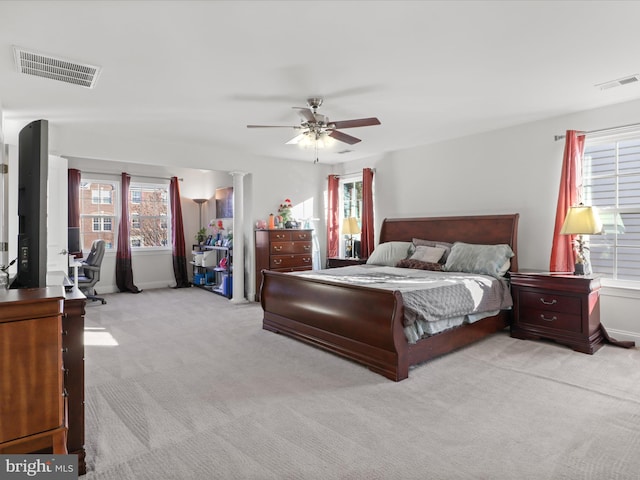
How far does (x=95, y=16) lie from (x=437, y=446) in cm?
312

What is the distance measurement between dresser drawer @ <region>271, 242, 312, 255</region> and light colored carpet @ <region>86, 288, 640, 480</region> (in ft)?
7.59

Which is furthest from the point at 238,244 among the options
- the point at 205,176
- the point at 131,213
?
the point at 131,213

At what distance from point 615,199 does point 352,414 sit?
12.1 feet

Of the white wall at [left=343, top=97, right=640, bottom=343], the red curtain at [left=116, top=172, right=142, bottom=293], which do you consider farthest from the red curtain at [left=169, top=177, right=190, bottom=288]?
the white wall at [left=343, top=97, right=640, bottom=343]

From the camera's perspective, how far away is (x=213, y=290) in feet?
23.0

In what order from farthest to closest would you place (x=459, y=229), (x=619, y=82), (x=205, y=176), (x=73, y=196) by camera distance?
(x=205, y=176) → (x=73, y=196) → (x=459, y=229) → (x=619, y=82)

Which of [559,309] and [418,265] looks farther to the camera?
[418,265]

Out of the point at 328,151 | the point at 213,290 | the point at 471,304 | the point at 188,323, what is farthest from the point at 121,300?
the point at 471,304

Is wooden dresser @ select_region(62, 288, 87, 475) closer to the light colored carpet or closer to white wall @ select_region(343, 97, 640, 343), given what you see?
the light colored carpet

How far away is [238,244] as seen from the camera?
20.2ft

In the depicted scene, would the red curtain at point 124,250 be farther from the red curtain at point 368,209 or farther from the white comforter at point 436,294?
the white comforter at point 436,294

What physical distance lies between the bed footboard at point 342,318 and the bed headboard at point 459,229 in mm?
2170

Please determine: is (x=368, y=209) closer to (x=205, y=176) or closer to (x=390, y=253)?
(x=390, y=253)

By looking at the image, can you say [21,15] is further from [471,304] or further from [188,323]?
[471,304]
